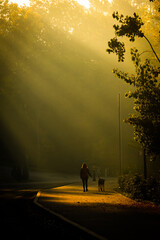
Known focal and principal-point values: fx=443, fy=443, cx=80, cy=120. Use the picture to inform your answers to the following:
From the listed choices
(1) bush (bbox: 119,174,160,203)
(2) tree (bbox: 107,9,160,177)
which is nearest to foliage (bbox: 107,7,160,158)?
(2) tree (bbox: 107,9,160,177)

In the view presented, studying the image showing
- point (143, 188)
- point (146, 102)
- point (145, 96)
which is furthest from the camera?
point (143, 188)

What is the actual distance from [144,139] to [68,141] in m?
37.3

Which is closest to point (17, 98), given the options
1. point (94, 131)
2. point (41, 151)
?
point (94, 131)

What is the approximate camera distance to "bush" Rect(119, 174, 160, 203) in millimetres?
20406

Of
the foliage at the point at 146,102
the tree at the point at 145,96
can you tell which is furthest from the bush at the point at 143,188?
the foliage at the point at 146,102

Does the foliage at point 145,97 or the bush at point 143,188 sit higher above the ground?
the foliage at point 145,97

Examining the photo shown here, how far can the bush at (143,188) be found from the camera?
803 inches

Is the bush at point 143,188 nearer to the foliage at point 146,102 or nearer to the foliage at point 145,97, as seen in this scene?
the foliage at point 145,97

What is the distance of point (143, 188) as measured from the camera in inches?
874

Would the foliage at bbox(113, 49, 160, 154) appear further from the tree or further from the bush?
the bush

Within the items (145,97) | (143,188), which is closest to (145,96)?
(145,97)

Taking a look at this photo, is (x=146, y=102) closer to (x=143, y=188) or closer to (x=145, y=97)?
(x=145, y=97)

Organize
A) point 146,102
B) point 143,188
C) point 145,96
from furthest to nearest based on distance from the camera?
point 143,188 < point 146,102 < point 145,96

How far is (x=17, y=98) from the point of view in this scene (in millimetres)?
47219
